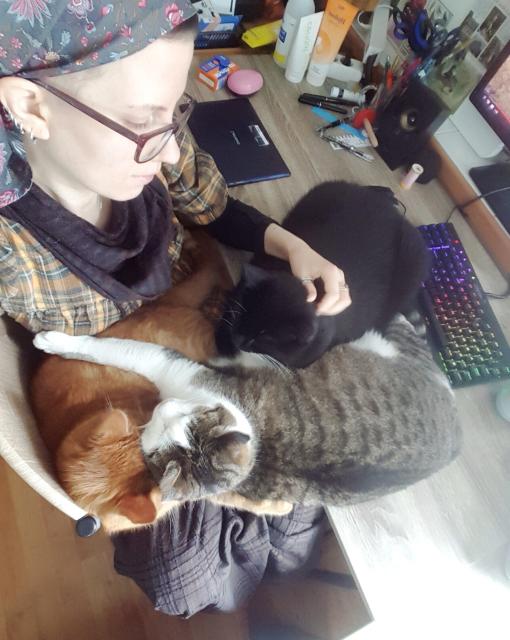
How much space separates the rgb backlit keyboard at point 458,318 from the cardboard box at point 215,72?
69cm

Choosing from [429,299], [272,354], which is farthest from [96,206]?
[429,299]

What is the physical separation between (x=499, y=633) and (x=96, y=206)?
994 mm

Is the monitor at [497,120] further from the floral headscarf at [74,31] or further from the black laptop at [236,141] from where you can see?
the floral headscarf at [74,31]

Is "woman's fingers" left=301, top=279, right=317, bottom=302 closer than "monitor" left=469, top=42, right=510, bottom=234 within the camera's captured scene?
Yes

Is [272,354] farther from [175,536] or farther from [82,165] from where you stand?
[82,165]

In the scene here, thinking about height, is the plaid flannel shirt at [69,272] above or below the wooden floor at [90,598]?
above

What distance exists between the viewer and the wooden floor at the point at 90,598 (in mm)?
1259

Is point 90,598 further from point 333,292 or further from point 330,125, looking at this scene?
point 330,125

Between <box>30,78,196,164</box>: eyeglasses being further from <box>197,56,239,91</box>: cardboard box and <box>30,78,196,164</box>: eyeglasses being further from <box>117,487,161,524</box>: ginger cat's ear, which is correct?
<box>197,56,239,91</box>: cardboard box

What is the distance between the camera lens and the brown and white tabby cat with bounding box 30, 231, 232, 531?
0.76 m

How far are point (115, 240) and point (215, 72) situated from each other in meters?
0.71

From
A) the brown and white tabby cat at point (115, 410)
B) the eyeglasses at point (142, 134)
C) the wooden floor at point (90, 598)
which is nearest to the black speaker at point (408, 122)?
the brown and white tabby cat at point (115, 410)

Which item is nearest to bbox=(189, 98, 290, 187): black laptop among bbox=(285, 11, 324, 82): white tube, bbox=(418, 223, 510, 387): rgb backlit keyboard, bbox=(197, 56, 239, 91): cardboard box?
bbox=(197, 56, 239, 91): cardboard box

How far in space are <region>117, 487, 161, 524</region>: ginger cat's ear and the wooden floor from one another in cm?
74
